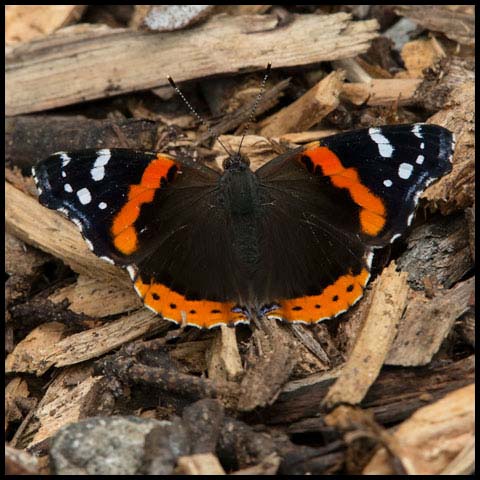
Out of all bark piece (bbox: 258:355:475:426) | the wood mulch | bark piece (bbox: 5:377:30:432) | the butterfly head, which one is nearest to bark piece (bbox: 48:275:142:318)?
the wood mulch

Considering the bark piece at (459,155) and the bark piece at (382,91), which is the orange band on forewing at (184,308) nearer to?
the bark piece at (459,155)

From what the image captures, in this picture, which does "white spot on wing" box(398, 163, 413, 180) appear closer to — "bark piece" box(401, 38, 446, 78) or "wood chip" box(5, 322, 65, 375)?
"bark piece" box(401, 38, 446, 78)

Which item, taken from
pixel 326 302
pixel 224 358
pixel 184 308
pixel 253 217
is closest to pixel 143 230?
pixel 184 308

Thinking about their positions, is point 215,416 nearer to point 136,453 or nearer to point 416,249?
point 136,453

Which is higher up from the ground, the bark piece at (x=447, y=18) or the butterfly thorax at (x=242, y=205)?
the bark piece at (x=447, y=18)

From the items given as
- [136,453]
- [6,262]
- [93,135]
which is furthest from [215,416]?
[93,135]

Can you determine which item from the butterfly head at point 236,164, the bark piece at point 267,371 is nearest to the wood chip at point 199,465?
the bark piece at point 267,371

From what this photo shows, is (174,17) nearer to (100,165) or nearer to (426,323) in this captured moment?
(100,165)
